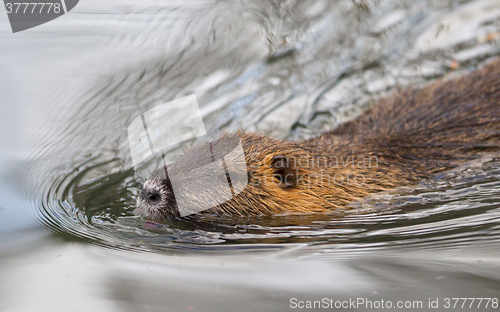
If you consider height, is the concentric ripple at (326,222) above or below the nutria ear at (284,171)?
below

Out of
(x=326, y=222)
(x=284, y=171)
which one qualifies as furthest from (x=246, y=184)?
(x=326, y=222)

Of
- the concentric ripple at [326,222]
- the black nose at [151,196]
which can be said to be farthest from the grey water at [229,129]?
the black nose at [151,196]

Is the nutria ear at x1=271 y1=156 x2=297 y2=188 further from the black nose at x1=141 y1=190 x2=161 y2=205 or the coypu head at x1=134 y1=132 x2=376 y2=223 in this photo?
the black nose at x1=141 y1=190 x2=161 y2=205

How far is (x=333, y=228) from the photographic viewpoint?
9.65 feet

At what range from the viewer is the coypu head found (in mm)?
2930

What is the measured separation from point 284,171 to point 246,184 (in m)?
0.26

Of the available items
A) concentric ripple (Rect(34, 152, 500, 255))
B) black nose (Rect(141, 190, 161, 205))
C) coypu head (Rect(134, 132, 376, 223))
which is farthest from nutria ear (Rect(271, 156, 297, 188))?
black nose (Rect(141, 190, 161, 205))

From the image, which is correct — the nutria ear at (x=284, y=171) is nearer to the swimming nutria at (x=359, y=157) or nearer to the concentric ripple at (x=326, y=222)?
the swimming nutria at (x=359, y=157)

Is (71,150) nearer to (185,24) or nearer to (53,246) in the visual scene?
(53,246)

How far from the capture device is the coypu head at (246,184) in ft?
9.61

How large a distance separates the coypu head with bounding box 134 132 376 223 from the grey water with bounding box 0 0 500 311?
0.37 feet

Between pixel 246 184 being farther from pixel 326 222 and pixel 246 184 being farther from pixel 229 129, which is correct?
pixel 229 129

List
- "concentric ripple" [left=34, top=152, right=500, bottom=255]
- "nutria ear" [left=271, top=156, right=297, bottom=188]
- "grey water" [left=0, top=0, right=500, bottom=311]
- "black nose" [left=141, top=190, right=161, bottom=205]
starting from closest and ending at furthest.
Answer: "grey water" [left=0, top=0, right=500, bottom=311] → "concentric ripple" [left=34, top=152, right=500, bottom=255] → "black nose" [left=141, top=190, right=161, bottom=205] → "nutria ear" [left=271, top=156, right=297, bottom=188]

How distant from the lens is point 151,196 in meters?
2.88
